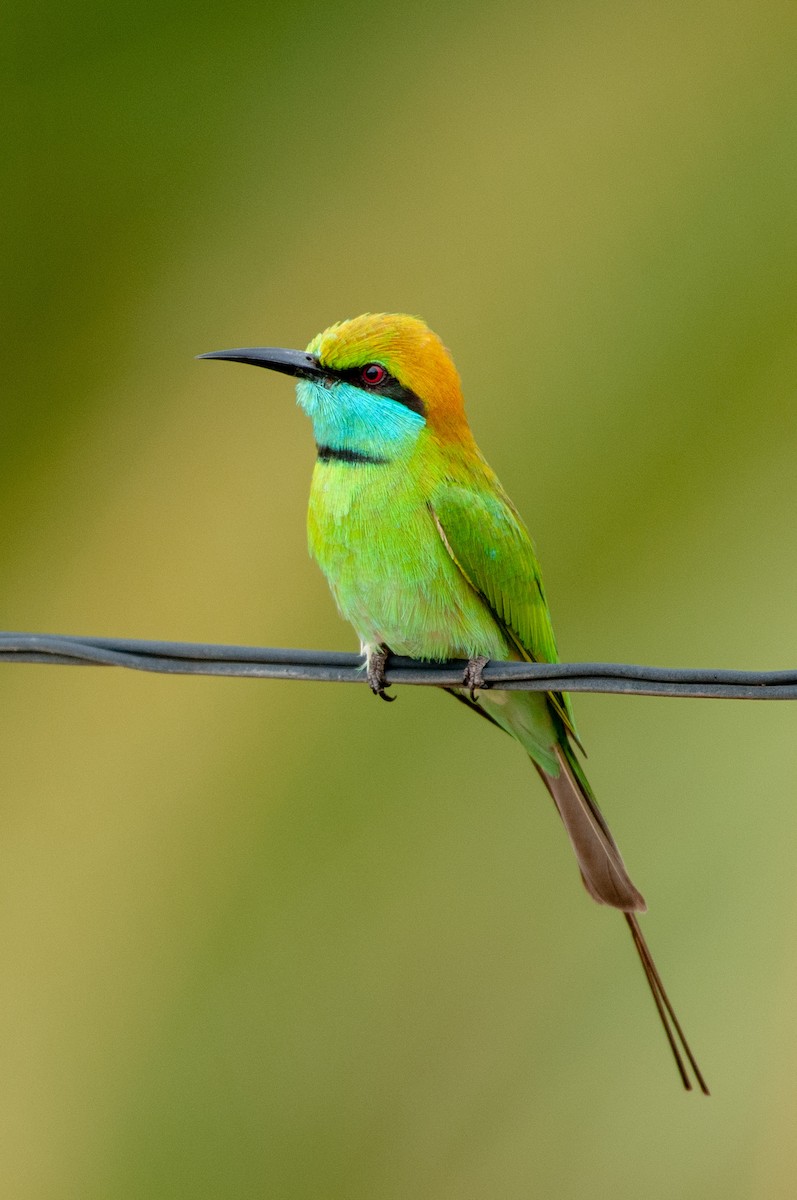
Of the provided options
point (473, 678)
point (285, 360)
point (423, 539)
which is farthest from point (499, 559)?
point (285, 360)

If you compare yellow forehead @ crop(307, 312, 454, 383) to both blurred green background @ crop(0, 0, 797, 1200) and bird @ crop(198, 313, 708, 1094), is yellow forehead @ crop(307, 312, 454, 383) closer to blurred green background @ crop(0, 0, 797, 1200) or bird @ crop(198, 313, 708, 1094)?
bird @ crop(198, 313, 708, 1094)

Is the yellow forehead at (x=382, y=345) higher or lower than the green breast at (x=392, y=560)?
higher

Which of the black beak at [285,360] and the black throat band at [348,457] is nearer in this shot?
the black throat band at [348,457]

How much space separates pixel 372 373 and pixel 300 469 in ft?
4.01

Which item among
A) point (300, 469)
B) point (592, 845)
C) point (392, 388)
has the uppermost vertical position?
point (392, 388)

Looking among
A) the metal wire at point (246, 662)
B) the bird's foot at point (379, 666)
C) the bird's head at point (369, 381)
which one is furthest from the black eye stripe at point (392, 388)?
the metal wire at point (246, 662)

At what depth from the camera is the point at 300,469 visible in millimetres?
4141

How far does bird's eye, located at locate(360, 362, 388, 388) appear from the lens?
116 inches

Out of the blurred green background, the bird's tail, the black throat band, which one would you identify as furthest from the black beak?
the blurred green background

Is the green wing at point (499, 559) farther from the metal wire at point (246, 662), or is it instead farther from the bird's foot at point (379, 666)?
the metal wire at point (246, 662)

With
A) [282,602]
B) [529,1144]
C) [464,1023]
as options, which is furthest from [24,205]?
[529,1144]

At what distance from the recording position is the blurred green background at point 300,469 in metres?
4.08

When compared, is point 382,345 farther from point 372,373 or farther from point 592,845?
point 592,845

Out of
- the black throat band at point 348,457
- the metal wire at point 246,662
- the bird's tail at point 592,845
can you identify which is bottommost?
the bird's tail at point 592,845
